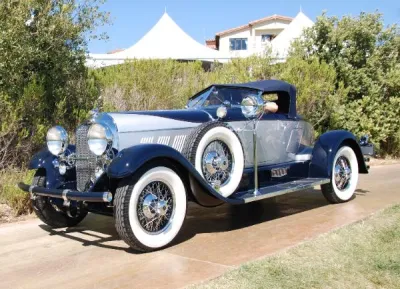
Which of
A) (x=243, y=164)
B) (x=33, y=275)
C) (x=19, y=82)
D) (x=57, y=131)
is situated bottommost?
(x=33, y=275)

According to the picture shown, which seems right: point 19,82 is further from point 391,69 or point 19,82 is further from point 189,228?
point 391,69

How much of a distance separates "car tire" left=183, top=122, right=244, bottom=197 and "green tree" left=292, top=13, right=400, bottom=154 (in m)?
7.13

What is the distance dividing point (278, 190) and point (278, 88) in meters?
1.56

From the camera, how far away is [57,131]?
222 inches

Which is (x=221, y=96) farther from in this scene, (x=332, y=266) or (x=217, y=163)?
(x=332, y=266)

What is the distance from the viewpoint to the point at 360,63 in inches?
502

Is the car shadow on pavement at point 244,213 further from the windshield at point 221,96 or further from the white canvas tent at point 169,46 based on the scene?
the white canvas tent at point 169,46

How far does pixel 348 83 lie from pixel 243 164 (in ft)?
26.0

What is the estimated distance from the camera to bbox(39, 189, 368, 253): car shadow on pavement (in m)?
5.42

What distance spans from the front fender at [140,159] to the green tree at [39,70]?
302 centimetres

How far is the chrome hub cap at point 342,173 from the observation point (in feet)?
23.5

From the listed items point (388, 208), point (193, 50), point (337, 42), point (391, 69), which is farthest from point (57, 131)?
point (193, 50)

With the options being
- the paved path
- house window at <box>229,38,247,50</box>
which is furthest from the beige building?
the paved path

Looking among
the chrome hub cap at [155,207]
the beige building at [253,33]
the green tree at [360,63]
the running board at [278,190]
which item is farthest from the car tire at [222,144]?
the beige building at [253,33]
